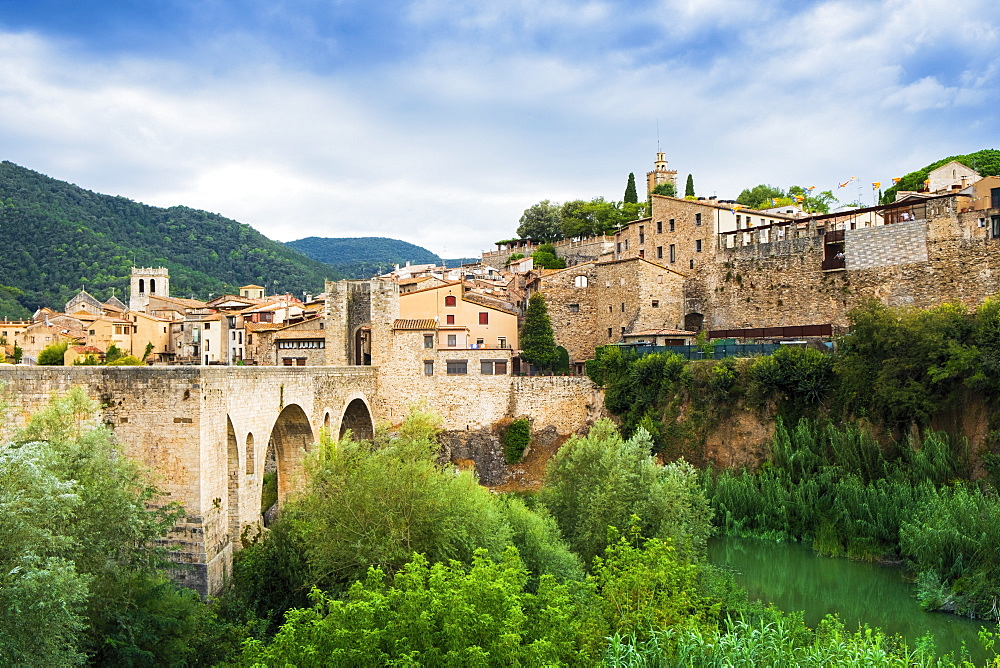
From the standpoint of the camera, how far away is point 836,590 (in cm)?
2284

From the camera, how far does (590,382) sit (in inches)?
1469

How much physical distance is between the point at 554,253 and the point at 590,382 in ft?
89.9

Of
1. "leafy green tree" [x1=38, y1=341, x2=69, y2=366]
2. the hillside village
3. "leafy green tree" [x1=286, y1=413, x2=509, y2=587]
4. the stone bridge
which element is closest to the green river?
"leafy green tree" [x1=286, y1=413, x2=509, y2=587]

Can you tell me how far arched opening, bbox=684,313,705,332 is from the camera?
4172 cm

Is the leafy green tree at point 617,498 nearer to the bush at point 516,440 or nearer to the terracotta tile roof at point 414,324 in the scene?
the bush at point 516,440

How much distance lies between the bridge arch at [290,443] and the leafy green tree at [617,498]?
27.7 ft

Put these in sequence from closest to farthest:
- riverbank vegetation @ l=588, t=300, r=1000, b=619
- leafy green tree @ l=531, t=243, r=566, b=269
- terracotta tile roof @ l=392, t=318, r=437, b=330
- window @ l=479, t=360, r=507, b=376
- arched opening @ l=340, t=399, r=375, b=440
→ riverbank vegetation @ l=588, t=300, r=1000, b=619 → arched opening @ l=340, t=399, r=375, b=440 → terracotta tile roof @ l=392, t=318, r=437, b=330 → window @ l=479, t=360, r=507, b=376 → leafy green tree @ l=531, t=243, r=566, b=269

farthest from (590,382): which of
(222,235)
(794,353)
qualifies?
(222,235)

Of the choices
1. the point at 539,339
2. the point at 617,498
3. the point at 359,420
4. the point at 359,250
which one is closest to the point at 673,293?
the point at 539,339

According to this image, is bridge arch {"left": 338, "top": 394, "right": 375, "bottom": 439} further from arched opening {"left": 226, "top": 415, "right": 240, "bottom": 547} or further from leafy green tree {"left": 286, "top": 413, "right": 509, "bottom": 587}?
leafy green tree {"left": 286, "top": 413, "right": 509, "bottom": 587}

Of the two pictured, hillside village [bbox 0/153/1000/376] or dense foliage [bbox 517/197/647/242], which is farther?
dense foliage [bbox 517/197/647/242]

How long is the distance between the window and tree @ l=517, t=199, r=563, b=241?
3343cm

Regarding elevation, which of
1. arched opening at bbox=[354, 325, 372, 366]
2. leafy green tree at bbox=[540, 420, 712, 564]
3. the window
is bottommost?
leafy green tree at bbox=[540, 420, 712, 564]

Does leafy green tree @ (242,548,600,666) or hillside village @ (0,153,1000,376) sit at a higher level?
hillside village @ (0,153,1000,376)
